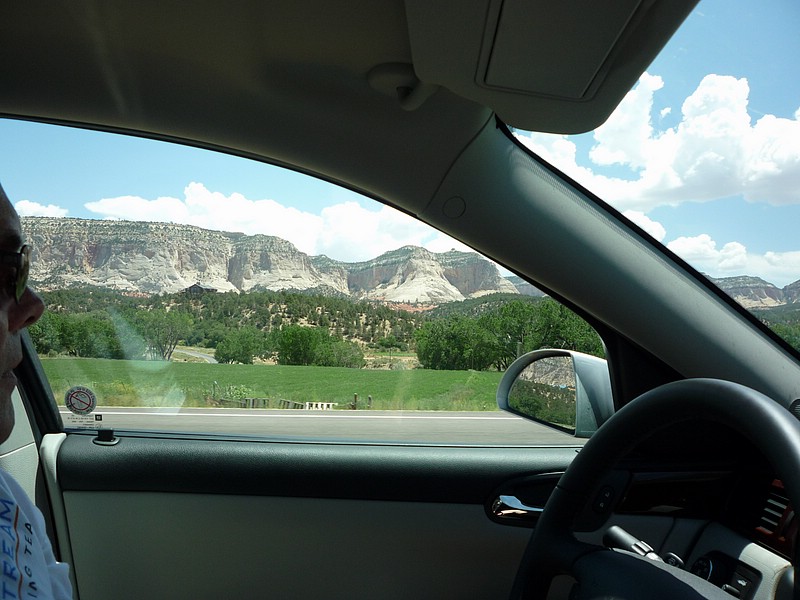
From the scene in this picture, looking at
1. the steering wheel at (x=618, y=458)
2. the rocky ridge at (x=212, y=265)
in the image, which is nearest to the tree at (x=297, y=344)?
the rocky ridge at (x=212, y=265)

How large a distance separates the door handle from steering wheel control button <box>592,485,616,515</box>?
385 mm

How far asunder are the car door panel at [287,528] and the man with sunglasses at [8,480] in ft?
3.71

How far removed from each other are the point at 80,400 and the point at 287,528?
3.21 ft

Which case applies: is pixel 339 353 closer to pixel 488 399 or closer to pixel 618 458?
pixel 488 399

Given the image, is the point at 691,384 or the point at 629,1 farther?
the point at 629,1

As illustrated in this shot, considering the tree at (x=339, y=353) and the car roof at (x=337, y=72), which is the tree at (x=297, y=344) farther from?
the car roof at (x=337, y=72)

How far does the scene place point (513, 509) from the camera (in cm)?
272

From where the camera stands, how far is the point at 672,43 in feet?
5.41

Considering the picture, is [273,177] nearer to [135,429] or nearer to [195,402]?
[195,402]

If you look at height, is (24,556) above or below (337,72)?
below

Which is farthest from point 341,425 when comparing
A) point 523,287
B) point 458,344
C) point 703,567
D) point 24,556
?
point 24,556

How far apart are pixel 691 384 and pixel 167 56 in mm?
1707

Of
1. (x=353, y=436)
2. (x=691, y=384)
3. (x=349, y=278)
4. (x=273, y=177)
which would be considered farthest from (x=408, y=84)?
(x=353, y=436)

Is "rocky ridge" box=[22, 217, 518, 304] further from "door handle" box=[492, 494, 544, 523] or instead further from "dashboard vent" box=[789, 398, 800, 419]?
"dashboard vent" box=[789, 398, 800, 419]
